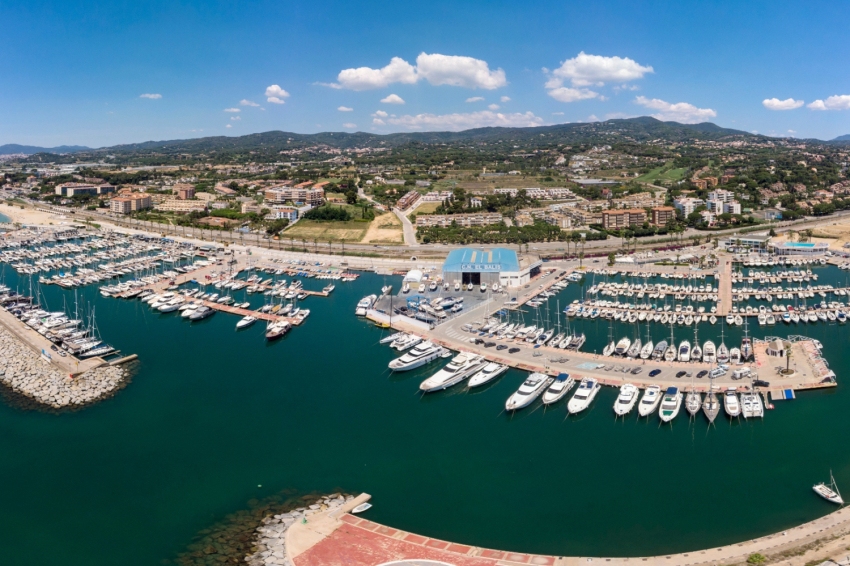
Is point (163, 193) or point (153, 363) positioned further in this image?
point (163, 193)

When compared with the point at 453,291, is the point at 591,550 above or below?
below

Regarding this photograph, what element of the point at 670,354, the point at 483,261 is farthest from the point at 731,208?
the point at 670,354

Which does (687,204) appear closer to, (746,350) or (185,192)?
(746,350)

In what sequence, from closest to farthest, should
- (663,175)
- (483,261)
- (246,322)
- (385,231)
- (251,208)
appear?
(246,322), (483,261), (385,231), (251,208), (663,175)

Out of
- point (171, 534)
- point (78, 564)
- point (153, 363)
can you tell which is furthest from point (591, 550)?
point (153, 363)

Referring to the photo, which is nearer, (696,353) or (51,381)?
(51,381)

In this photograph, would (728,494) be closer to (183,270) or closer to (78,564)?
(78,564)

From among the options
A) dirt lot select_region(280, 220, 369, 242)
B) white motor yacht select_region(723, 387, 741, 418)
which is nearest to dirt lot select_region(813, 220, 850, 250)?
white motor yacht select_region(723, 387, 741, 418)
